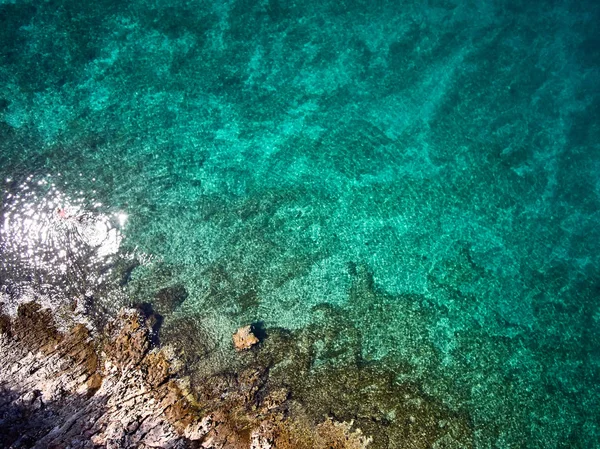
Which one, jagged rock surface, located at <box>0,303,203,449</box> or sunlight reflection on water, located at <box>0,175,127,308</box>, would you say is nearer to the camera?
jagged rock surface, located at <box>0,303,203,449</box>

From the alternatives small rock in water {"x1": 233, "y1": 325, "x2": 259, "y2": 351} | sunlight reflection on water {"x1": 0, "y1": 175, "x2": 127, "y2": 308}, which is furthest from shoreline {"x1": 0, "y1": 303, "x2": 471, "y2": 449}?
sunlight reflection on water {"x1": 0, "y1": 175, "x2": 127, "y2": 308}

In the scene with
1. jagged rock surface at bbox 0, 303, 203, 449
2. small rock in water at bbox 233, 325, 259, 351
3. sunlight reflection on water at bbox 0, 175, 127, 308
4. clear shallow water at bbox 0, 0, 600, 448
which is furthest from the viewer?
clear shallow water at bbox 0, 0, 600, 448

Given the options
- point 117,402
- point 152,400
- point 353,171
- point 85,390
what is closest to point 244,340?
point 152,400

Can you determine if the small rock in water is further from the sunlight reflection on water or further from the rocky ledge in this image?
the sunlight reflection on water

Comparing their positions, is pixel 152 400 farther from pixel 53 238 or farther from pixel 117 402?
pixel 53 238

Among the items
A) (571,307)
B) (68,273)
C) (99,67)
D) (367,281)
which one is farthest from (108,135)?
(571,307)

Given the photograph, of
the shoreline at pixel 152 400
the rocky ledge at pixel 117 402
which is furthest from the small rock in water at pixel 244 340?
the rocky ledge at pixel 117 402

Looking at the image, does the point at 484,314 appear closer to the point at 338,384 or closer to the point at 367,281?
the point at 367,281
